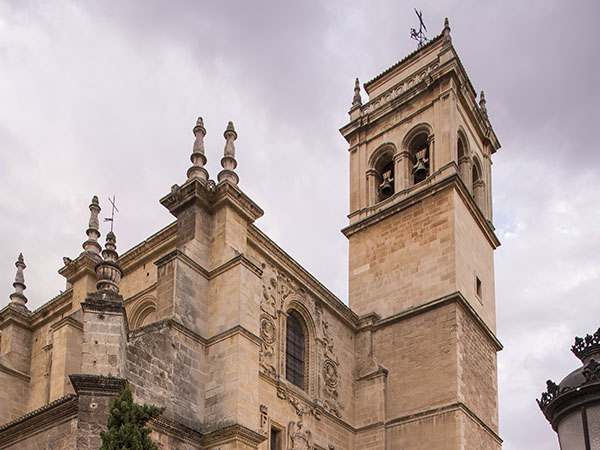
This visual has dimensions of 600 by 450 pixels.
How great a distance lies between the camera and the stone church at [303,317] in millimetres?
13539

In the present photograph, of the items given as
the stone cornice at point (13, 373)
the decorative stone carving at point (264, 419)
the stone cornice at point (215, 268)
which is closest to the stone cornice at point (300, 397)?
the decorative stone carving at point (264, 419)

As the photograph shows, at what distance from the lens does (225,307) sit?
49.6ft

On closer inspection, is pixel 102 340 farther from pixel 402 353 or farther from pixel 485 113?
pixel 485 113

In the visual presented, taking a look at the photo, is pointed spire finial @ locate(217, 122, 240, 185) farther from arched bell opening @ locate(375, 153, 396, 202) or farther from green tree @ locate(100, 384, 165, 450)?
arched bell opening @ locate(375, 153, 396, 202)

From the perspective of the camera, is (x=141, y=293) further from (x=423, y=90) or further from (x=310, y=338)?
(x=423, y=90)

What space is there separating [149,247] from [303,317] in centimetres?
418

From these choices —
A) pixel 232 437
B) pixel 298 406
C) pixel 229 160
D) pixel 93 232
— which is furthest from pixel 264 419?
pixel 93 232

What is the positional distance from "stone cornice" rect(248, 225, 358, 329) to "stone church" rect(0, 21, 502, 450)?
0.15 ft

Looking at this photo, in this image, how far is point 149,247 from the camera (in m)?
18.4

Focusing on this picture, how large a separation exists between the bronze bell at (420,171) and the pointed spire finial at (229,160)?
7.43m

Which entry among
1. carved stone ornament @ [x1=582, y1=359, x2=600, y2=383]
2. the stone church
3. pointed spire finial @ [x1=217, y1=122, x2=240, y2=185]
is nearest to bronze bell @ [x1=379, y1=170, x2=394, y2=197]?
the stone church

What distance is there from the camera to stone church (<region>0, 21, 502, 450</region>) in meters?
13.5

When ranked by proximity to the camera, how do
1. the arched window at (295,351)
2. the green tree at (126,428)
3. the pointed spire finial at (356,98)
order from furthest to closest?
the pointed spire finial at (356,98)
the arched window at (295,351)
the green tree at (126,428)

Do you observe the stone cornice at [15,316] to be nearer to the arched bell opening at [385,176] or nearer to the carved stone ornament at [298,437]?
the carved stone ornament at [298,437]
